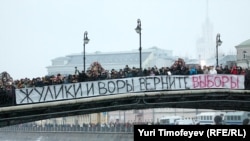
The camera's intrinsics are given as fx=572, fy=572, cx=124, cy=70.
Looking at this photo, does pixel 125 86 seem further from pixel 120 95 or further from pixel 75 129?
pixel 75 129

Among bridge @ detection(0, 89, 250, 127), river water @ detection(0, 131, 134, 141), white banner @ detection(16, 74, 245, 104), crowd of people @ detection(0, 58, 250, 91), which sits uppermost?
crowd of people @ detection(0, 58, 250, 91)

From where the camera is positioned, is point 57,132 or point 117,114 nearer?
point 57,132

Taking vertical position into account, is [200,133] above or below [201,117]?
above

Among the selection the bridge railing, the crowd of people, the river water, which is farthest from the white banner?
the bridge railing

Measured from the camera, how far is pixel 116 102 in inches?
1591

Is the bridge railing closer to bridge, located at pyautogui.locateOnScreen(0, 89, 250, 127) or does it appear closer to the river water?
the river water

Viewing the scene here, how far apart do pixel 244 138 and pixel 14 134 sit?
114 metres

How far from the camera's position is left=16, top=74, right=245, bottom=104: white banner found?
118 feet

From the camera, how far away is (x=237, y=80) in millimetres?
41469

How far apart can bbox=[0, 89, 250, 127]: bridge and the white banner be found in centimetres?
44

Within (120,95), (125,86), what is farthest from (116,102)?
(120,95)

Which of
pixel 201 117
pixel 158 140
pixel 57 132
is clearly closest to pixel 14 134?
pixel 57 132

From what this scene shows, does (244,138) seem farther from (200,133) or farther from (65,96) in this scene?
(65,96)

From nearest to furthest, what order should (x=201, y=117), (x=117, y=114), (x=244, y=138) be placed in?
(x=244, y=138) → (x=201, y=117) → (x=117, y=114)
